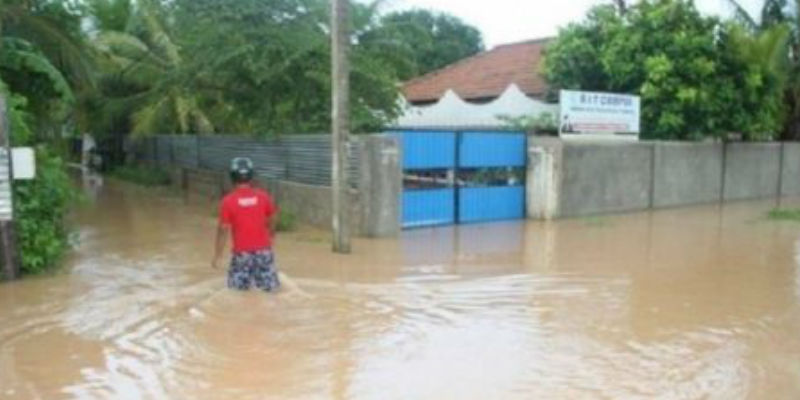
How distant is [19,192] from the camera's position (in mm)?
10258

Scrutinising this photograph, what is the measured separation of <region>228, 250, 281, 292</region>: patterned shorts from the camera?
880 centimetres

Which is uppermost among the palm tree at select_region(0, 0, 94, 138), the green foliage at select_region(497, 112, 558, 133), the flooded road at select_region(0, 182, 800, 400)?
the palm tree at select_region(0, 0, 94, 138)

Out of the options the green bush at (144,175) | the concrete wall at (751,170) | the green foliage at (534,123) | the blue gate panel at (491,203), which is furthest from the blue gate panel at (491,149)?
the green bush at (144,175)

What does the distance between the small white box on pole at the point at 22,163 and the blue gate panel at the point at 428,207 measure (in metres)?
6.78

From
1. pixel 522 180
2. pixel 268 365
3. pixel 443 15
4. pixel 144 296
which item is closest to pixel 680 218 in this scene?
pixel 522 180

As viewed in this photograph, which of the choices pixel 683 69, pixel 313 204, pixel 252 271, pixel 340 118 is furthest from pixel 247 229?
pixel 683 69

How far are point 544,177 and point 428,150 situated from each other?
9.83 ft

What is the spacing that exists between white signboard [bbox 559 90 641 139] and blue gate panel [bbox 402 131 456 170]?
3014 millimetres

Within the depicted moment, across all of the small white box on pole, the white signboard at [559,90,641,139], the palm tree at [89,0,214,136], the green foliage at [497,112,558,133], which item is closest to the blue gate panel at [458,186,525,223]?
the white signboard at [559,90,641,139]

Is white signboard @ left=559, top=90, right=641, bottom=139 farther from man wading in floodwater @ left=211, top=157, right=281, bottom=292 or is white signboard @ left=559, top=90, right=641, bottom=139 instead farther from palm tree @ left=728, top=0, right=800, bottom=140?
man wading in floodwater @ left=211, top=157, right=281, bottom=292

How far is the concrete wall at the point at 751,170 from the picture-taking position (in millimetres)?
22484

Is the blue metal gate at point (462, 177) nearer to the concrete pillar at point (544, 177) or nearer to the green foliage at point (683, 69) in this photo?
the concrete pillar at point (544, 177)

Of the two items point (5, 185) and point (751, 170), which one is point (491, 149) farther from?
point (751, 170)

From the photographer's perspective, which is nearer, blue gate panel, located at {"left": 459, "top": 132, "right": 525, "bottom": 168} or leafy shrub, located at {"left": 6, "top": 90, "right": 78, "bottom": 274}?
leafy shrub, located at {"left": 6, "top": 90, "right": 78, "bottom": 274}
